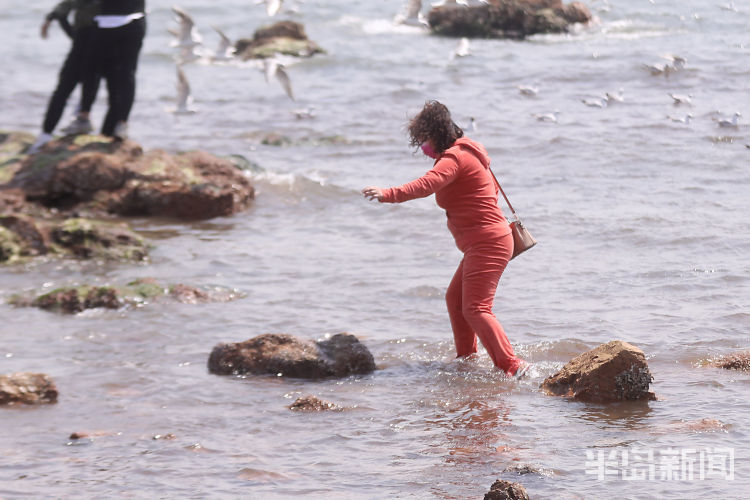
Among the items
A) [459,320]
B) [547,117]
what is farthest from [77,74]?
[547,117]

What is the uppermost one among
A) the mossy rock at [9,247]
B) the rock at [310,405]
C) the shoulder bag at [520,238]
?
the shoulder bag at [520,238]

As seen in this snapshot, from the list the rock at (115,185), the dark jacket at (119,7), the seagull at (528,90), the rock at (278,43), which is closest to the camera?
the dark jacket at (119,7)

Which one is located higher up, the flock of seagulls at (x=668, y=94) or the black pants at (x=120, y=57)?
the black pants at (x=120, y=57)

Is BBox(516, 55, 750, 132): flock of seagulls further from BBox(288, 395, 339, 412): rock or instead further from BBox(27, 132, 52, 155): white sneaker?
BBox(288, 395, 339, 412): rock

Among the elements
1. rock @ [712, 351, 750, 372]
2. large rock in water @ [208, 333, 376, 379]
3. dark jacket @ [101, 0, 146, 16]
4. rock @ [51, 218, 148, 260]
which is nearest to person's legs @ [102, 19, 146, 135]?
dark jacket @ [101, 0, 146, 16]

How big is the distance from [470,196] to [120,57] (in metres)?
5.43

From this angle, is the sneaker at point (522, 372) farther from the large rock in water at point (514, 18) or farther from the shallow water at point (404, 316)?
the large rock in water at point (514, 18)

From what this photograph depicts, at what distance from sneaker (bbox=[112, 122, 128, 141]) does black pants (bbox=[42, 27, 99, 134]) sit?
0.42 meters

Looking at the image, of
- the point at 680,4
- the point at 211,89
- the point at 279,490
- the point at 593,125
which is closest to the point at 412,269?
the point at 279,490

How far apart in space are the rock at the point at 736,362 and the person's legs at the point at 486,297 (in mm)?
1175

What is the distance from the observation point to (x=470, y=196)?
6.35 metres

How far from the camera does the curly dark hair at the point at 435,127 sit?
6316 mm

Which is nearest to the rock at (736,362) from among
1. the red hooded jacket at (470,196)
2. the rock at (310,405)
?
the red hooded jacket at (470,196)

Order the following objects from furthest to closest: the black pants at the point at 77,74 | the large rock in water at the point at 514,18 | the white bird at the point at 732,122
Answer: the large rock in water at the point at 514,18 → the white bird at the point at 732,122 → the black pants at the point at 77,74
